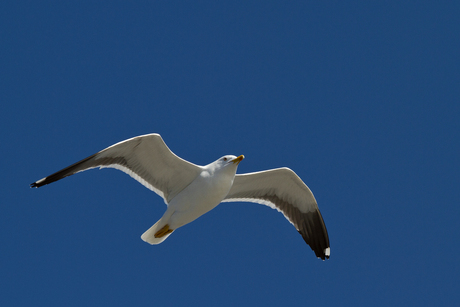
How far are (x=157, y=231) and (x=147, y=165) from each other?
1166mm

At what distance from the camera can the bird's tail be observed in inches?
373

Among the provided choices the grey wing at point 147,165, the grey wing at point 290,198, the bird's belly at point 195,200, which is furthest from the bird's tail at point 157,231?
the grey wing at point 290,198

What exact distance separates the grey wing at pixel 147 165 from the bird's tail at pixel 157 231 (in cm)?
48

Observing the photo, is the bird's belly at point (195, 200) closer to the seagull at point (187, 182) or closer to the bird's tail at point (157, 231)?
the seagull at point (187, 182)

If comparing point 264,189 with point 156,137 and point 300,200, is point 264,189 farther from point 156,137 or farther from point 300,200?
point 156,137

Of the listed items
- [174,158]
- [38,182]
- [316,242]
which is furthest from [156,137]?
[316,242]

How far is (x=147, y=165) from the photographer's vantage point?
946cm

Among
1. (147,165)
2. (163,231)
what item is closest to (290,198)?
(163,231)

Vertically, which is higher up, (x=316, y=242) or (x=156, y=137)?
(x=156, y=137)

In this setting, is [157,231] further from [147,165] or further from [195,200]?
[147,165]

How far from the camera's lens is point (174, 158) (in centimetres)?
925

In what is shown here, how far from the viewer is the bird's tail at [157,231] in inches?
373

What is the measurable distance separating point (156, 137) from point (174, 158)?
0.54 m

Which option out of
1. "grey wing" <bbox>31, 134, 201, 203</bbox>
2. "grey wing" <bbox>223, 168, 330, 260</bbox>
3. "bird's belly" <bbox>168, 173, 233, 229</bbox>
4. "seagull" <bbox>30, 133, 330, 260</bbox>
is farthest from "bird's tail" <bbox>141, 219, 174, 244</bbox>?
"grey wing" <bbox>223, 168, 330, 260</bbox>
